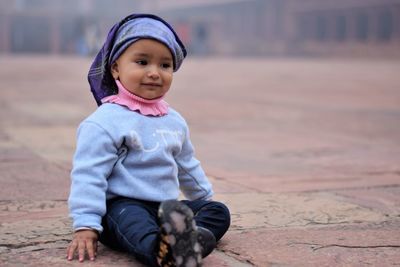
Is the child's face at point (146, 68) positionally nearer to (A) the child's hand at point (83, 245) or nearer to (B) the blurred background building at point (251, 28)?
(A) the child's hand at point (83, 245)

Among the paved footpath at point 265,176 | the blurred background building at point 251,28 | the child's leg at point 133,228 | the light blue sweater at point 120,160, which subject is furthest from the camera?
the blurred background building at point 251,28

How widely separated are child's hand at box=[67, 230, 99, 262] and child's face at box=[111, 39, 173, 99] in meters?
0.40

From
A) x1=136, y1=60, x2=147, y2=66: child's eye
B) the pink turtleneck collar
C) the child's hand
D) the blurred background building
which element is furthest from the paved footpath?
the blurred background building

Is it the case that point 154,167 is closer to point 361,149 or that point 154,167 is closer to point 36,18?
point 361,149

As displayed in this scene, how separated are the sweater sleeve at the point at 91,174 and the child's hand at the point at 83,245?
0.02m

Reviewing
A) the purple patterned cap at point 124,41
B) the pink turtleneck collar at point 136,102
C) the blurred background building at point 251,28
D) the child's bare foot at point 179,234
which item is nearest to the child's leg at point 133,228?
the child's bare foot at point 179,234

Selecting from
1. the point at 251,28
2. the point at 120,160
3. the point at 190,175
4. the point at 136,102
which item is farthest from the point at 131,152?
the point at 251,28

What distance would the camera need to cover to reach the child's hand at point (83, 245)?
1.63 meters

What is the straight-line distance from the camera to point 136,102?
182 centimetres

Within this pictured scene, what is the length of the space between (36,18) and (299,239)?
2624cm

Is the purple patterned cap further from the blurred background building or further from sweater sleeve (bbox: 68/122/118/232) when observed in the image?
the blurred background building

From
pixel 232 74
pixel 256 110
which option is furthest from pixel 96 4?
pixel 256 110

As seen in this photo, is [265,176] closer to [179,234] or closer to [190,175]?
[190,175]

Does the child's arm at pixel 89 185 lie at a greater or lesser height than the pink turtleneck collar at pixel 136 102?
lesser
